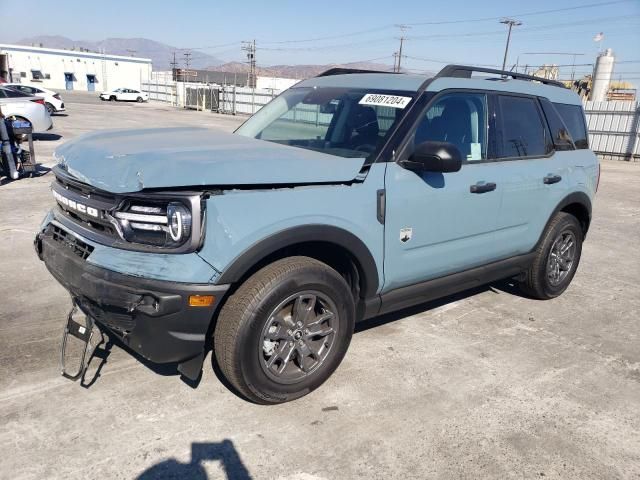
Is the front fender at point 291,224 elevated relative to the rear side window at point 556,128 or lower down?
lower down

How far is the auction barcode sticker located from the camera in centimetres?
348

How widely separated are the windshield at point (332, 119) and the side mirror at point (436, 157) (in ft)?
0.89

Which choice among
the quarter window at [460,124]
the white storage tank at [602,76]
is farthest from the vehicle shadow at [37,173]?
the white storage tank at [602,76]

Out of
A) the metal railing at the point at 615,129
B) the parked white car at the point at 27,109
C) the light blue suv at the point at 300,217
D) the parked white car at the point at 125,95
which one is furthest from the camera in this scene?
the parked white car at the point at 125,95

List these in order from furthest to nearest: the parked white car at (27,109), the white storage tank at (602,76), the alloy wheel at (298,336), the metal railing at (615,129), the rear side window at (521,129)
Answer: the white storage tank at (602,76), the metal railing at (615,129), the parked white car at (27,109), the rear side window at (521,129), the alloy wheel at (298,336)

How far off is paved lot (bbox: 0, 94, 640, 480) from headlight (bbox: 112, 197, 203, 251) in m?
1.02

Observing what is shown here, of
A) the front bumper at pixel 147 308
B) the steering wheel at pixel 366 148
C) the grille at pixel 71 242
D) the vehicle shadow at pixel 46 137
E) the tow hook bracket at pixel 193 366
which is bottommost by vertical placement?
the vehicle shadow at pixel 46 137

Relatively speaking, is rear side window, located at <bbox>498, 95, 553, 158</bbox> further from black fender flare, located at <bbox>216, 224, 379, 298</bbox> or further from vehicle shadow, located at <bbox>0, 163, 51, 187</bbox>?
vehicle shadow, located at <bbox>0, 163, 51, 187</bbox>

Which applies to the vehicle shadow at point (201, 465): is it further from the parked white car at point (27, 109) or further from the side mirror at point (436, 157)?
the parked white car at point (27, 109)

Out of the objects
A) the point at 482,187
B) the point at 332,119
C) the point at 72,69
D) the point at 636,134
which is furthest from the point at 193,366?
the point at 72,69

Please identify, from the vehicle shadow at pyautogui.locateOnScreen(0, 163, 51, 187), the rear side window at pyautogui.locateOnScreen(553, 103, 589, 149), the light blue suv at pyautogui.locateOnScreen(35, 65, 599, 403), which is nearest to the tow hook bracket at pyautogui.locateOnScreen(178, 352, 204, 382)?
the light blue suv at pyautogui.locateOnScreen(35, 65, 599, 403)

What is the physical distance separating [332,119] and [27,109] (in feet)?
49.2

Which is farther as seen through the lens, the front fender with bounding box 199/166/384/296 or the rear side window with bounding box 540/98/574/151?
the rear side window with bounding box 540/98/574/151

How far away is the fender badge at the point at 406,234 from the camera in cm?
333
